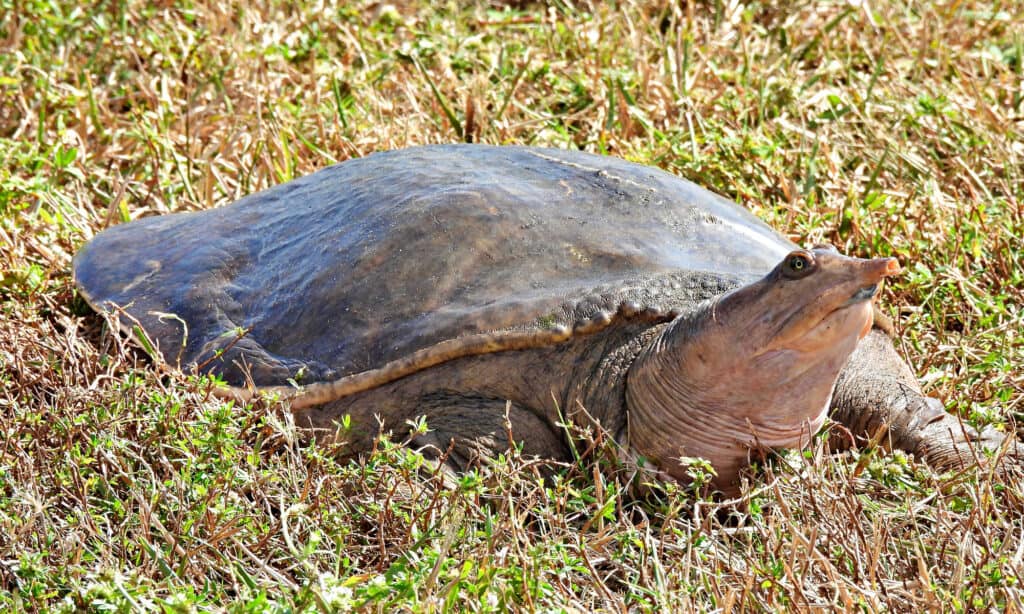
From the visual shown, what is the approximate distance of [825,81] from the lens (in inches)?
208

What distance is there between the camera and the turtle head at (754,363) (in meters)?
2.38

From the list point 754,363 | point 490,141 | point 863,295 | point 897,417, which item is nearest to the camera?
point 863,295

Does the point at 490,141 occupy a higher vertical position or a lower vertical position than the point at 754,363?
lower

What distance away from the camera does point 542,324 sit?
2812mm

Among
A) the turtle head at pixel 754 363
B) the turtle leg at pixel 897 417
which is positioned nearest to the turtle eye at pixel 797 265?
the turtle head at pixel 754 363

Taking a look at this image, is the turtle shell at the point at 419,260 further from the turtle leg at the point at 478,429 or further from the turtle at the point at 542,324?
the turtle leg at the point at 478,429

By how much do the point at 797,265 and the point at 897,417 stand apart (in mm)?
725

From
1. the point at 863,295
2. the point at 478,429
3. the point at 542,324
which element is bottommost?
the point at 478,429

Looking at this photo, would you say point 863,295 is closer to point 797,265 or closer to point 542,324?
point 797,265

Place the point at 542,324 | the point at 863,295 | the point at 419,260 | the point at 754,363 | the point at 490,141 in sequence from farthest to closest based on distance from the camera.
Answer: the point at 490,141 → the point at 419,260 → the point at 542,324 → the point at 754,363 → the point at 863,295

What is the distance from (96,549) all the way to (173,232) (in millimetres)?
1535

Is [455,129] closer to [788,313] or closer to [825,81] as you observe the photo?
[825,81]

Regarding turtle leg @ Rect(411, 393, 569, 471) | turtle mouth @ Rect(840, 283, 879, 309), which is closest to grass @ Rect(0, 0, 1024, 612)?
turtle leg @ Rect(411, 393, 569, 471)

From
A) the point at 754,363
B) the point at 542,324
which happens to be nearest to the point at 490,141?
the point at 542,324
